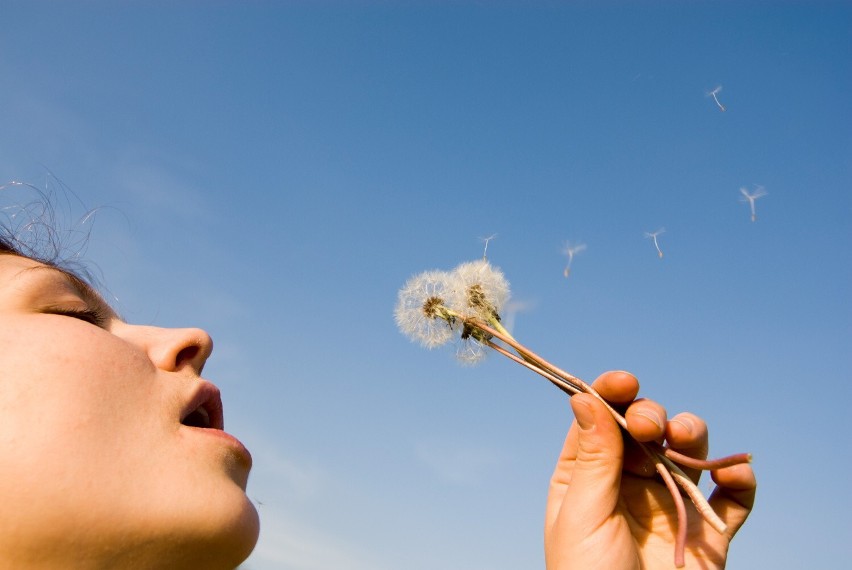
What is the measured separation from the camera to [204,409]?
225 cm

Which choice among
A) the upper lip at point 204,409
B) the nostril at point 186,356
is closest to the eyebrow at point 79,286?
the nostril at point 186,356

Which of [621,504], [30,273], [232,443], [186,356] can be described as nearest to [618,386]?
[621,504]

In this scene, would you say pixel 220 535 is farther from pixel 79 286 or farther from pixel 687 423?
pixel 687 423

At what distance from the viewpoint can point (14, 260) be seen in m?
2.30

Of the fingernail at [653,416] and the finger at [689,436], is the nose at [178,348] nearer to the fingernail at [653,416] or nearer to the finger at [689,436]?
the fingernail at [653,416]

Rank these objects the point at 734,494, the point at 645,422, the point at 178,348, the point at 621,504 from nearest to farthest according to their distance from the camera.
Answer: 1. the point at 178,348
2. the point at 645,422
3. the point at 734,494
4. the point at 621,504

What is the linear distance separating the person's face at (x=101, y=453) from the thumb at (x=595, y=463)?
147 centimetres

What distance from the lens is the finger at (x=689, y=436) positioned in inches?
104

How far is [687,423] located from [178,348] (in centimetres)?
213

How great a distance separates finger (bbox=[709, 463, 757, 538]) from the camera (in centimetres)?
279

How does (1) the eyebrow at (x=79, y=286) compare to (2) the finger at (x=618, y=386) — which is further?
(2) the finger at (x=618, y=386)

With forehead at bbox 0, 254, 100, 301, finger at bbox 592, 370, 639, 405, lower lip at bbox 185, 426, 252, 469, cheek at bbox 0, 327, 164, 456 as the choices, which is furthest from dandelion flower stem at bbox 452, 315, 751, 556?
forehead at bbox 0, 254, 100, 301

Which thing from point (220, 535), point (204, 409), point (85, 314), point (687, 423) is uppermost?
point (687, 423)

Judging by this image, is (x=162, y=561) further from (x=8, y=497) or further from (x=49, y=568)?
(x=8, y=497)
